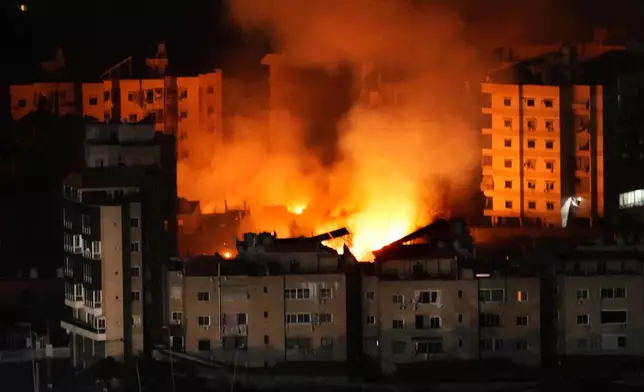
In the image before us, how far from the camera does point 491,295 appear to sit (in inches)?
1039

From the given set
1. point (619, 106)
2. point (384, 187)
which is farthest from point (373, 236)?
point (619, 106)

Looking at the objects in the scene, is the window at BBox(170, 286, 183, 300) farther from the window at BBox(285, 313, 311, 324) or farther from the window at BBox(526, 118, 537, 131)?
the window at BBox(526, 118, 537, 131)

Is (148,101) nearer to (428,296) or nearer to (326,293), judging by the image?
(326,293)

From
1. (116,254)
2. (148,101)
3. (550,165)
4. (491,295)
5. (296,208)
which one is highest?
(148,101)

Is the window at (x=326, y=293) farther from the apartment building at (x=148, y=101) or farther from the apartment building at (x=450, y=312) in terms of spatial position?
the apartment building at (x=148, y=101)

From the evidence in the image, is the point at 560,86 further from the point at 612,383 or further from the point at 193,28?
the point at 193,28

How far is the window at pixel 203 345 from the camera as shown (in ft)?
86.8

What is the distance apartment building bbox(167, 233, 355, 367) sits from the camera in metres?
26.3

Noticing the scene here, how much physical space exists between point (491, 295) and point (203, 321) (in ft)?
11.5

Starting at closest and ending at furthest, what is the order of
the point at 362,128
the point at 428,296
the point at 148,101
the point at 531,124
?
1. the point at 428,296
2. the point at 531,124
3. the point at 362,128
4. the point at 148,101

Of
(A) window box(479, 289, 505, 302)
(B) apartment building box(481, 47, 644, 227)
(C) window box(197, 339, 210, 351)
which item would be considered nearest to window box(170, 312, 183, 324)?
(C) window box(197, 339, 210, 351)

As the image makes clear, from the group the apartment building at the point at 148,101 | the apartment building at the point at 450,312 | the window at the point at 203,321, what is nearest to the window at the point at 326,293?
the apartment building at the point at 450,312

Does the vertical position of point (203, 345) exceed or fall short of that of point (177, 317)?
it falls short

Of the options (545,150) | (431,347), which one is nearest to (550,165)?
(545,150)
